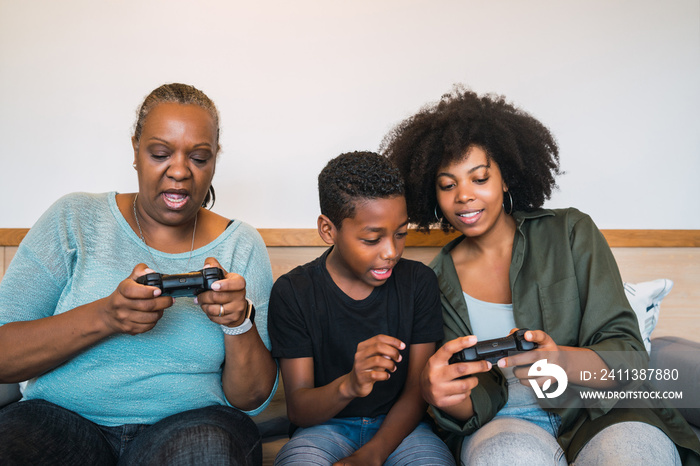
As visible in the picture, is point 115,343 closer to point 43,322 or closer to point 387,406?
point 43,322

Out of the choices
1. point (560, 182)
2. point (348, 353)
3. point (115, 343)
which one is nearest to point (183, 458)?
point (115, 343)

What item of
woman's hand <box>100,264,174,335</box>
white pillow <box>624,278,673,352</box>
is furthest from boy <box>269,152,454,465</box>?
white pillow <box>624,278,673,352</box>

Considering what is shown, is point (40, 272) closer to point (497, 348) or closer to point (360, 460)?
point (360, 460)

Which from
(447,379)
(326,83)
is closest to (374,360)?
(447,379)

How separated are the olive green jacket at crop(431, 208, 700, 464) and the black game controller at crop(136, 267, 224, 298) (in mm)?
696

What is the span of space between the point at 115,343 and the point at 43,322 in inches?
6.7

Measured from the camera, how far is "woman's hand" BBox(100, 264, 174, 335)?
46.2 inches

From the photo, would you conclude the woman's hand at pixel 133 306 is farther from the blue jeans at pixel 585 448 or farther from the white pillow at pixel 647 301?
the white pillow at pixel 647 301

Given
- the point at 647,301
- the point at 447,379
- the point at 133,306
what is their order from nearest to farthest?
the point at 133,306
the point at 447,379
the point at 647,301

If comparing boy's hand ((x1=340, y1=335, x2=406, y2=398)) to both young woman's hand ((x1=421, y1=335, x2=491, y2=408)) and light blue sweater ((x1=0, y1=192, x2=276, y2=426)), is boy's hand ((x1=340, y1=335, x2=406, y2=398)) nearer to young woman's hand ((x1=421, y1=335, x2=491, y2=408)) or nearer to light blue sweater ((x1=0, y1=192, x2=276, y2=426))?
young woman's hand ((x1=421, y1=335, x2=491, y2=408))

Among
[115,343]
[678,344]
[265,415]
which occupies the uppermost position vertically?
[115,343]

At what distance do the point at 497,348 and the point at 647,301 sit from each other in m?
0.95

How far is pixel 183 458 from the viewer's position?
1.16 metres

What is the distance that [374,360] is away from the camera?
4.06 feet
